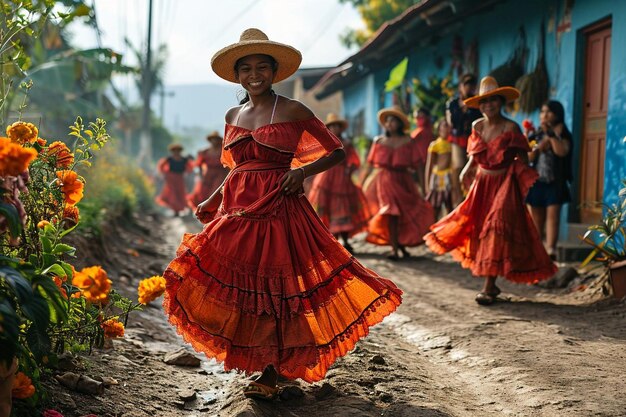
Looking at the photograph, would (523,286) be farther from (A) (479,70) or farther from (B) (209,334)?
(A) (479,70)

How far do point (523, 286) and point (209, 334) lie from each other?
519cm

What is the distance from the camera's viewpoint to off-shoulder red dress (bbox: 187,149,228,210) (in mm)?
16750

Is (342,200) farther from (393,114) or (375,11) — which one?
(375,11)

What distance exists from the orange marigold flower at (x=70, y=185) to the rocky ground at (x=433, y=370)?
934mm

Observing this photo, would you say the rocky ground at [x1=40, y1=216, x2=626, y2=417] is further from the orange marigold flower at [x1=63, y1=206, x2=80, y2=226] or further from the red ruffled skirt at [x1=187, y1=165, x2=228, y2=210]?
the red ruffled skirt at [x1=187, y1=165, x2=228, y2=210]

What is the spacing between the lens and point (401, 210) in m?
11.1

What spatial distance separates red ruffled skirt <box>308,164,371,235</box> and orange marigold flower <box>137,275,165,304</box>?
25.5ft

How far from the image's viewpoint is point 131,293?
812cm

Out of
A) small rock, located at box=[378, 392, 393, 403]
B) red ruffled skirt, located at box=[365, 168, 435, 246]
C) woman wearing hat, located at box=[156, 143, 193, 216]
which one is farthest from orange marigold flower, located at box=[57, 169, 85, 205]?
woman wearing hat, located at box=[156, 143, 193, 216]

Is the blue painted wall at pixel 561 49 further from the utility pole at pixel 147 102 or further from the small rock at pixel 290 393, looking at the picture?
the utility pole at pixel 147 102

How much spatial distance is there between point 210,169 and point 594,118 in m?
9.05

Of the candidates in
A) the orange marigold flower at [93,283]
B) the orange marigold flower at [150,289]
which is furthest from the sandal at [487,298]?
the orange marigold flower at [93,283]

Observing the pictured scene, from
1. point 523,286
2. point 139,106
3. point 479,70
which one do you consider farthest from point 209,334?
point 139,106

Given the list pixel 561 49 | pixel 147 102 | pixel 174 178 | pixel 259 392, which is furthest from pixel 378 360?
pixel 147 102
